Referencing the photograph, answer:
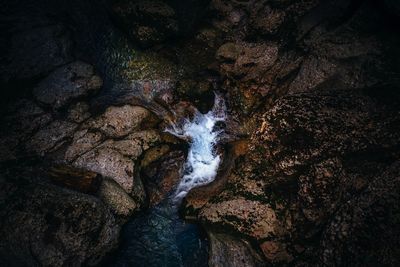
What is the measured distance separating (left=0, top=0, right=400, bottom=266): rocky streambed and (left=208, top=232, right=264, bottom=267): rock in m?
0.03

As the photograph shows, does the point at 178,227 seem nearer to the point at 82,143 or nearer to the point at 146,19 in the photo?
the point at 82,143

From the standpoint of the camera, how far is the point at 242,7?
28.9ft

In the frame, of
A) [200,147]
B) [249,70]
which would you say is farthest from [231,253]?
[249,70]

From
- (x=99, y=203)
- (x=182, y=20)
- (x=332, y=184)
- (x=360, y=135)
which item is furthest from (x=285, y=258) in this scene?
(x=182, y=20)

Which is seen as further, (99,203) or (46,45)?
(46,45)

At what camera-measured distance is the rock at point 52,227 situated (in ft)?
17.8

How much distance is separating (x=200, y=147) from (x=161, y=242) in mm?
2665

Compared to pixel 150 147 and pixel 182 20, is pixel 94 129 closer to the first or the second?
pixel 150 147

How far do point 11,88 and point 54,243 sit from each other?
13.8ft

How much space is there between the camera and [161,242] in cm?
655

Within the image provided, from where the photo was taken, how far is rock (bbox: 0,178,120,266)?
5.43m

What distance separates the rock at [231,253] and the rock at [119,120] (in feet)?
10.7

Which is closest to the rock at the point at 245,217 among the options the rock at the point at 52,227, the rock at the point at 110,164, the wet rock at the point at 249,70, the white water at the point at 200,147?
the white water at the point at 200,147

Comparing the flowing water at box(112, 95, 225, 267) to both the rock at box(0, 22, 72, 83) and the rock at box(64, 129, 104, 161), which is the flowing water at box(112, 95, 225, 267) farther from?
the rock at box(0, 22, 72, 83)
